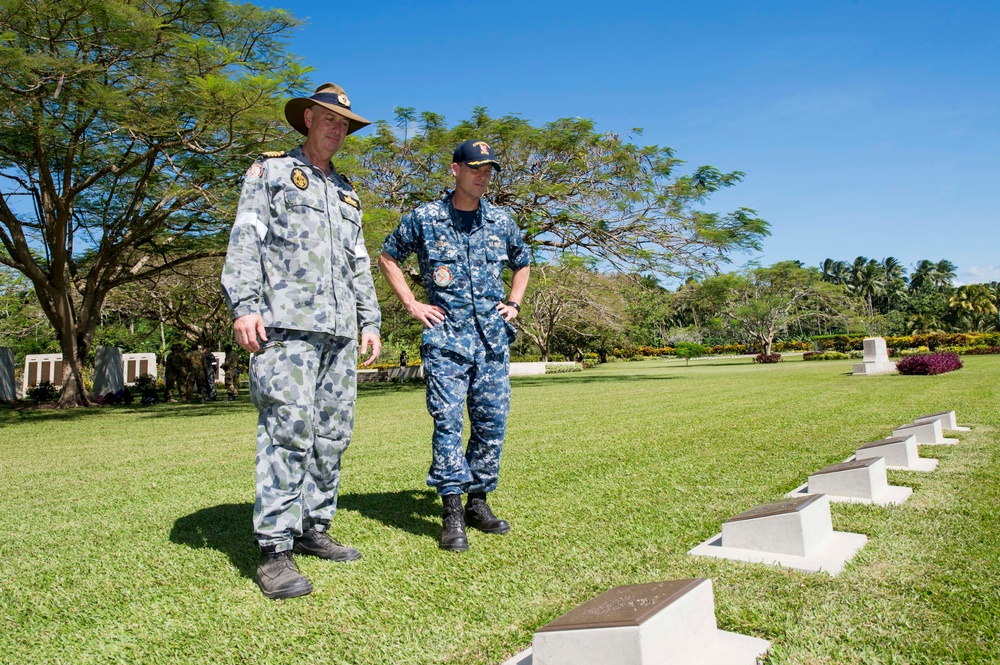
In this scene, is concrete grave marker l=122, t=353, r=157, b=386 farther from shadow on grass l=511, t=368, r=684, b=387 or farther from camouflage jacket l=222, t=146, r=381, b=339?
camouflage jacket l=222, t=146, r=381, b=339

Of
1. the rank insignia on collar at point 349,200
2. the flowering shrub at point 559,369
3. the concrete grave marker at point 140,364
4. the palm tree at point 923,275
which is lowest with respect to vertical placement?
the flowering shrub at point 559,369

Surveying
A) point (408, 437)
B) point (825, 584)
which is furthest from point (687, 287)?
point (825, 584)

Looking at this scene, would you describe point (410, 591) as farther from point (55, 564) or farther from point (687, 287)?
point (687, 287)

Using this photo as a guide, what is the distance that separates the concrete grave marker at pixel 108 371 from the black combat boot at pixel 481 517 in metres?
20.3

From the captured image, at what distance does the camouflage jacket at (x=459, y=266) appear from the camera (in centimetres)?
328

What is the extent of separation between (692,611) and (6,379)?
77.8 feet

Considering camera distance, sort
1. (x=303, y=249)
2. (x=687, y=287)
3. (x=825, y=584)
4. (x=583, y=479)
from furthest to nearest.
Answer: (x=687, y=287) → (x=583, y=479) → (x=303, y=249) → (x=825, y=584)

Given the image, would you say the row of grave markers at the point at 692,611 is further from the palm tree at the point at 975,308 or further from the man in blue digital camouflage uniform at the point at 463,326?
the palm tree at the point at 975,308

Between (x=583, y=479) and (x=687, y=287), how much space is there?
19.2m

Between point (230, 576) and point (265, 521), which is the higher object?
point (265, 521)

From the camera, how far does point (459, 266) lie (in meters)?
3.37

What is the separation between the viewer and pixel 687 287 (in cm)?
2272

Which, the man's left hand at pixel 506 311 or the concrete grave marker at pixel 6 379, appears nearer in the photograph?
the man's left hand at pixel 506 311

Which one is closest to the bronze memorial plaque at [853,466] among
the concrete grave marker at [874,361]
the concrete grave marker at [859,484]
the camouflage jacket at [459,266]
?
the concrete grave marker at [859,484]
